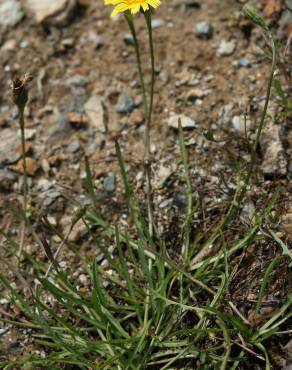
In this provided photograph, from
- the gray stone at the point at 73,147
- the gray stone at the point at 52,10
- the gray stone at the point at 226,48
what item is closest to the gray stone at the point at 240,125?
the gray stone at the point at 226,48

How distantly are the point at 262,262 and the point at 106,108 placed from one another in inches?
69.2

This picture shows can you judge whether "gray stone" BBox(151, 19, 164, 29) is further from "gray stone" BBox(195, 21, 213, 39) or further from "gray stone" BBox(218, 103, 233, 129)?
"gray stone" BBox(218, 103, 233, 129)

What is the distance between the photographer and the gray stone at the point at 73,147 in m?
3.93

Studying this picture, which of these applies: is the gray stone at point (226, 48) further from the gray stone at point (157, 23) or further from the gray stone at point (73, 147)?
the gray stone at point (73, 147)

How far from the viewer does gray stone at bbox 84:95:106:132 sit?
13.1ft

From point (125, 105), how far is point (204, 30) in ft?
2.88

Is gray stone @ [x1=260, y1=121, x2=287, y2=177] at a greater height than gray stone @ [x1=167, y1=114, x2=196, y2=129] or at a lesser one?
lesser

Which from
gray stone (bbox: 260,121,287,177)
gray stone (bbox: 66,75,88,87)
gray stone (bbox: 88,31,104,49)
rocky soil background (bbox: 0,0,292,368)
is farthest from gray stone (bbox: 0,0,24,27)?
gray stone (bbox: 260,121,287,177)

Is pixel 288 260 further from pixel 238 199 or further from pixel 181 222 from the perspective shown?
pixel 181 222

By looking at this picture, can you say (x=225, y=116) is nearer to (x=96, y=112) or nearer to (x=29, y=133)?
(x=96, y=112)

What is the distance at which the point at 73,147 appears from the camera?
12.9 ft

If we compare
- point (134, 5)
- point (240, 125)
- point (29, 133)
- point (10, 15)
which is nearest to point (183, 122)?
point (240, 125)

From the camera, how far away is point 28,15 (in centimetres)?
455

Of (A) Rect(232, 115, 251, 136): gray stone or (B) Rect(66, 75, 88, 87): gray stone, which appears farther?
(B) Rect(66, 75, 88, 87): gray stone
